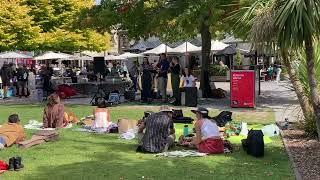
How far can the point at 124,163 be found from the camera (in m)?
9.80

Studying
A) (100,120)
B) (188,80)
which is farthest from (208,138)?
(188,80)

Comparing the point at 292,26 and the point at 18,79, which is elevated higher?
the point at 292,26

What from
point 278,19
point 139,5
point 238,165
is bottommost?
point 238,165

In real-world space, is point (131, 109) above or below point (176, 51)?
below

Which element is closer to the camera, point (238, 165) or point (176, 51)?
point (238, 165)

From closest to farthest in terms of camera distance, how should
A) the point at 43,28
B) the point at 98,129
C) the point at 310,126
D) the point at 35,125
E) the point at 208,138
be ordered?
1. the point at 208,138
2. the point at 310,126
3. the point at 98,129
4. the point at 35,125
5. the point at 43,28

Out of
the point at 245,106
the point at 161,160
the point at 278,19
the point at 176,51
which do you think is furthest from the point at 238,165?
the point at 176,51

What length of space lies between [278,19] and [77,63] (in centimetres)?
A: 6292

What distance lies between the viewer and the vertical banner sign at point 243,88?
1891 cm

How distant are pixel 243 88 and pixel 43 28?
22.7 m

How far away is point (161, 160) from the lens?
1004 cm

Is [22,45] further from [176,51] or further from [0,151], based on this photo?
[0,151]

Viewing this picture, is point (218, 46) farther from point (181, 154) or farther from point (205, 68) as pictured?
point (181, 154)

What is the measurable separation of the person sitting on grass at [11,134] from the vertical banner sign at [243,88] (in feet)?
29.7
